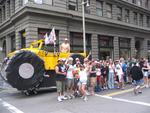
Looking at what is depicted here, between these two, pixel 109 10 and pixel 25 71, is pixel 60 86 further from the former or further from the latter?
pixel 109 10

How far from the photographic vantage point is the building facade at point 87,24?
23.8 metres

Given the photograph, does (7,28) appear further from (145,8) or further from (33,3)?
(145,8)

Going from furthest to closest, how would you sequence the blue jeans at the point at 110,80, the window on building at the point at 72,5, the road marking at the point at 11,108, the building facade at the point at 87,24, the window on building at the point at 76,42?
1. the window on building at the point at 76,42
2. the window on building at the point at 72,5
3. the building facade at the point at 87,24
4. the blue jeans at the point at 110,80
5. the road marking at the point at 11,108

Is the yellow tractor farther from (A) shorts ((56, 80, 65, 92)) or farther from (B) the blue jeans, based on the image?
(B) the blue jeans

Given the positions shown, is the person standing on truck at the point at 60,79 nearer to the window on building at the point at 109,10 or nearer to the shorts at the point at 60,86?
the shorts at the point at 60,86

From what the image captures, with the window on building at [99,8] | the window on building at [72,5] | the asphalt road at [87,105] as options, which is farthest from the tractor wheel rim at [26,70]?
the window on building at [99,8]

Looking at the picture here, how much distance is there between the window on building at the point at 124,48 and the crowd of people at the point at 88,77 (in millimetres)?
18078

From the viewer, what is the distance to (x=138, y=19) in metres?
37.9

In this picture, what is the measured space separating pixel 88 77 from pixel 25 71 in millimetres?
3110

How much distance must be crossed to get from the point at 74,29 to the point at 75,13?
1.62 meters

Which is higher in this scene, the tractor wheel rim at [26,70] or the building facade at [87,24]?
the building facade at [87,24]

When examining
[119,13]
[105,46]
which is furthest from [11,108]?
[119,13]

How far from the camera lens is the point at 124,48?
34.7 m

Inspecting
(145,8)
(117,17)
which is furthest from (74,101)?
(145,8)
